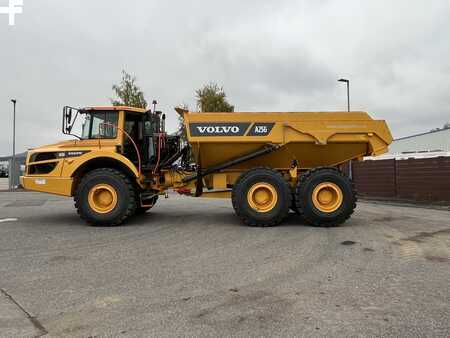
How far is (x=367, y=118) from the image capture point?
30.9 ft

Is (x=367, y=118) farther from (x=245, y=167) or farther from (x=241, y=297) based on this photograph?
(x=241, y=297)

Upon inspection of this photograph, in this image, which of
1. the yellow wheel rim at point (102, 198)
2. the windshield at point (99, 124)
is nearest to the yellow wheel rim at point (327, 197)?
the yellow wheel rim at point (102, 198)

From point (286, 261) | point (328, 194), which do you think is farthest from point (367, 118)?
point (286, 261)

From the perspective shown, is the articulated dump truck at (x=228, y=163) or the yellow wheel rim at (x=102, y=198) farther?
the yellow wheel rim at (x=102, y=198)

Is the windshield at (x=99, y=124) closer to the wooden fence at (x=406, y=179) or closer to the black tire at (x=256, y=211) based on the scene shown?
the black tire at (x=256, y=211)

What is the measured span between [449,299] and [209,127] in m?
6.00

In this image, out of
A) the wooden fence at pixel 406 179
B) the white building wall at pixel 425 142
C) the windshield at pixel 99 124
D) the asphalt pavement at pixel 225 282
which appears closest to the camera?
the asphalt pavement at pixel 225 282

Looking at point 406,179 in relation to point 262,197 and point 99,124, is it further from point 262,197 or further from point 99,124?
point 99,124

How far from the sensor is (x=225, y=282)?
509 centimetres

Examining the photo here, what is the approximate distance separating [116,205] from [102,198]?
1.30ft

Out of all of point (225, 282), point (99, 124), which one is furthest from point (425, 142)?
point (225, 282)

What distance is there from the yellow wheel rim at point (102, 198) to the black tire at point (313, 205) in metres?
4.02

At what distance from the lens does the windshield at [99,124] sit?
9.80m

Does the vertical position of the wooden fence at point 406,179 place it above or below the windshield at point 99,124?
below
